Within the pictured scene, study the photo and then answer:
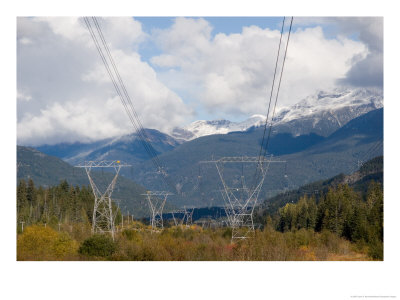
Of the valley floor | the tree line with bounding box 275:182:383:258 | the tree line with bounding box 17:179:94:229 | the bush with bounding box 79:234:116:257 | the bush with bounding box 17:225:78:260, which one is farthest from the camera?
the tree line with bounding box 17:179:94:229

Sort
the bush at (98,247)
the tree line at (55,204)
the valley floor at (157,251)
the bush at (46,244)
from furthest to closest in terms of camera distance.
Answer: the tree line at (55,204)
the bush at (98,247)
the bush at (46,244)
the valley floor at (157,251)

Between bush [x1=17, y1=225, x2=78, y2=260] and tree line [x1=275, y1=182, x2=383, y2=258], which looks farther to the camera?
tree line [x1=275, y1=182, x2=383, y2=258]

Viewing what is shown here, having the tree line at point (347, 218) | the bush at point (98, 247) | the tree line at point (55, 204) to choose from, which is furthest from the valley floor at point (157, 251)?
the tree line at point (55, 204)

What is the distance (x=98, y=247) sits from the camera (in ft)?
194

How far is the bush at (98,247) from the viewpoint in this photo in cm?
5869

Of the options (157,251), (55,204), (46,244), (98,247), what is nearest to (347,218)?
(157,251)

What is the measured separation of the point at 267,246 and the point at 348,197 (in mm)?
51318

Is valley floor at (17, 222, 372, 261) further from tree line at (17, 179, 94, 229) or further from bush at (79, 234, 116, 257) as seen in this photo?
tree line at (17, 179, 94, 229)

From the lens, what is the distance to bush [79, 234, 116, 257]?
58688 millimetres

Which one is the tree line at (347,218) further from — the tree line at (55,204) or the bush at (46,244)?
the tree line at (55,204)

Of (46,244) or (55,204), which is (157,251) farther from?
(55,204)

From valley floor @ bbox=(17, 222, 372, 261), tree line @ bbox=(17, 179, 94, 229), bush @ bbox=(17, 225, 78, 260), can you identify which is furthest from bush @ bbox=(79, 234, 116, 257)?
tree line @ bbox=(17, 179, 94, 229)
